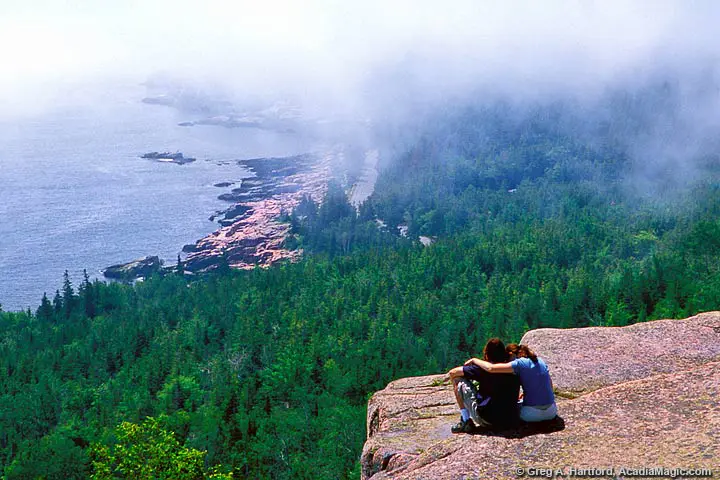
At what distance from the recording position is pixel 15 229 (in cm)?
13825

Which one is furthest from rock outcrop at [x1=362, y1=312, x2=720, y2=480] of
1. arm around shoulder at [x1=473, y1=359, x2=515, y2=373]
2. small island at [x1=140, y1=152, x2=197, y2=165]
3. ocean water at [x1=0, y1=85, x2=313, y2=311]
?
small island at [x1=140, y1=152, x2=197, y2=165]

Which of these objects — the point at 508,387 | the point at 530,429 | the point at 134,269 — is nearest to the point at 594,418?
the point at 530,429

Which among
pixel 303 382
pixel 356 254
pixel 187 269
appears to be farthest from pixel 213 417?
pixel 187 269

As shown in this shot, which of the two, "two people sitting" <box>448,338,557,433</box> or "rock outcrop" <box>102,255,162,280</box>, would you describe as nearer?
"two people sitting" <box>448,338,557,433</box>

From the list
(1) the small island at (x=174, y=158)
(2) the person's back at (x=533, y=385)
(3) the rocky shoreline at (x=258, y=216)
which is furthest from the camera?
(1) the small island at (x=174, y=158)

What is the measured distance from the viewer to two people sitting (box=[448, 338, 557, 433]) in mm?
11188

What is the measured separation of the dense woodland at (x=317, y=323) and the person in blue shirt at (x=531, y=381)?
→ 20208 millimetres

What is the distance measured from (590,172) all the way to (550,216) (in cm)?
3444

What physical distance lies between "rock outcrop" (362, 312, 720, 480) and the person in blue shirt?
0.23 meters

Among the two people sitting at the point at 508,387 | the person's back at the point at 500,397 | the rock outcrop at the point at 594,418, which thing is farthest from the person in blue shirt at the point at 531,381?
the rock outcrop at the point at 594,418

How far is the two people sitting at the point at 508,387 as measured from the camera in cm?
1119

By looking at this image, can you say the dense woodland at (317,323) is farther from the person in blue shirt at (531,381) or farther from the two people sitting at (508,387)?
the person in blue shirt at (531,381)

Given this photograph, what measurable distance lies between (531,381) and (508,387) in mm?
387

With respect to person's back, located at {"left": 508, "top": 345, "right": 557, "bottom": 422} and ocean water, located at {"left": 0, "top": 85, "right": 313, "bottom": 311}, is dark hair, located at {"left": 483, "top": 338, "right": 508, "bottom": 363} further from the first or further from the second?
ocean water, located at {"left": 0, "top": 85, "right": 313, "bottom": 311}
